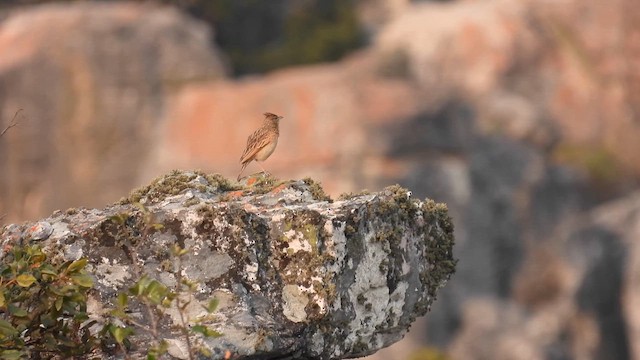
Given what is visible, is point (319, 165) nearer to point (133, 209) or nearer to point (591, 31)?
point (591, 31)

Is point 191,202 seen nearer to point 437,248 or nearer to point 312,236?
point 312,236

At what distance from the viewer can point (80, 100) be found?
34406mm

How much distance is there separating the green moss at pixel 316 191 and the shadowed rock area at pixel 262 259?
0.15 ft


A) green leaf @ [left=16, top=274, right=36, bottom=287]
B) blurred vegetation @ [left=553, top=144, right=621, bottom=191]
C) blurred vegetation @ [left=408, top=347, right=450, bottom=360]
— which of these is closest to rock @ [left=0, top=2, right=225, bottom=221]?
blurred vegetation @ [left=408, top=347, right=450, bottom=360]

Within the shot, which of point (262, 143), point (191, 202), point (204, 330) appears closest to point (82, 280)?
point (204, 330)

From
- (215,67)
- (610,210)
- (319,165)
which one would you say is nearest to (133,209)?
(319,165)

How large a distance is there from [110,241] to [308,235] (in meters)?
1.10

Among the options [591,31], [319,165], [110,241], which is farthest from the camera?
[591,31]

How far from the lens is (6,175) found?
113ft

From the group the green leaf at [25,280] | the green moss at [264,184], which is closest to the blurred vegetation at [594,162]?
the green moss at [264,184]

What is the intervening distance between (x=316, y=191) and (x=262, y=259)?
85 centimetres

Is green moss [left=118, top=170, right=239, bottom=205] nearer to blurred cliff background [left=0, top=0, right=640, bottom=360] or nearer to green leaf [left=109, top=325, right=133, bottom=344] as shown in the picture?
green leaf [left=109, top=325, right=133, bottom=344]

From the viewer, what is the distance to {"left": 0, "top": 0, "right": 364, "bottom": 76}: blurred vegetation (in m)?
41.2

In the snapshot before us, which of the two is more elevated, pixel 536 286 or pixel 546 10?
pixel 546 10
